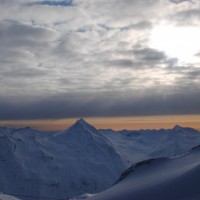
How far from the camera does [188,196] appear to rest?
18641 millimetres

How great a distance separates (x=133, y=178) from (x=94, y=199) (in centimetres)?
504

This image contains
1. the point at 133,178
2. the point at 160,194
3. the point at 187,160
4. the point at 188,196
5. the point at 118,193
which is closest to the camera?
the point at 188,196

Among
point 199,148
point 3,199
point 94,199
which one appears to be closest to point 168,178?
point 94,199

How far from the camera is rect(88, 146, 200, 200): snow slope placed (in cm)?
2001

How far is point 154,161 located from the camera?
3125cm

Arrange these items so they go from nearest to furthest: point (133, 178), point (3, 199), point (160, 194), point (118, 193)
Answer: point (160, 194) → point (118, 193) → point (133, 178) → point (3, 199)

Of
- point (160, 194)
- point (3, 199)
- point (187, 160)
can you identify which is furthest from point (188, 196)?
Result: point (3, 199)

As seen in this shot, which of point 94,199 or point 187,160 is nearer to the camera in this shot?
point 94,199

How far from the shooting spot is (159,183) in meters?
22.7

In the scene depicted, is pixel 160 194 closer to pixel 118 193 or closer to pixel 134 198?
pixel 134 198

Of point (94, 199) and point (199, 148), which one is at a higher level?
point (199, 148)

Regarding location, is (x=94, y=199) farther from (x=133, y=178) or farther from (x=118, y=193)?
(x=133, y=178)

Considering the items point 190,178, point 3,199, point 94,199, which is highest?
point 190,178

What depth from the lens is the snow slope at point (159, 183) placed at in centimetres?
2001
